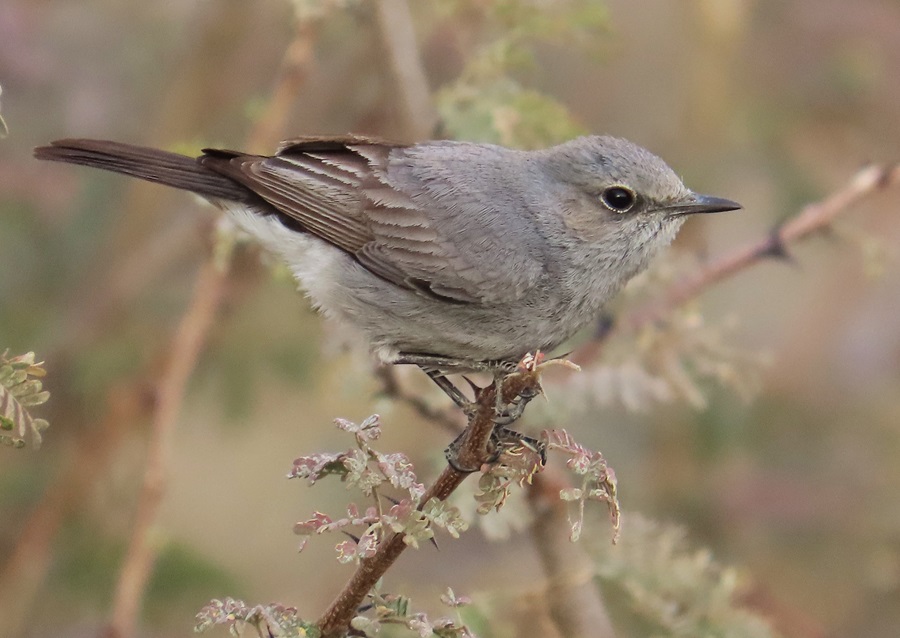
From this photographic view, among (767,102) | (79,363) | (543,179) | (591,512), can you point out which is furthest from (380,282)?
(767,102)

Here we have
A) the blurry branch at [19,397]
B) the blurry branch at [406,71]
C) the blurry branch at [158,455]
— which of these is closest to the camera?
the blurry branch at [19,397]

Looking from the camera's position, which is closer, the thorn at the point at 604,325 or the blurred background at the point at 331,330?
the thorn at the point at 604,325

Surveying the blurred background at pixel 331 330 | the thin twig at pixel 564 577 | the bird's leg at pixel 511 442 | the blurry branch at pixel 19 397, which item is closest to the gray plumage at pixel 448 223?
the blurred background at pixel 331 330

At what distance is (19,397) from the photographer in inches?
63.0

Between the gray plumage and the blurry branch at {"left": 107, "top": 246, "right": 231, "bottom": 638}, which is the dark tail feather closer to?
the gray plumage

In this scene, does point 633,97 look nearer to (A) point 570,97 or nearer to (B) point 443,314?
(A) point 570,97

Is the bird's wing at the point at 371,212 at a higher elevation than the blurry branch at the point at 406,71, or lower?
lower

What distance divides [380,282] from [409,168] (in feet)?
1.30

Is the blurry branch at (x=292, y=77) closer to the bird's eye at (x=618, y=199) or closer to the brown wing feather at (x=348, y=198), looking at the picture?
the brown wing feather at (x=348, y=198)

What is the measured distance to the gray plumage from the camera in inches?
129

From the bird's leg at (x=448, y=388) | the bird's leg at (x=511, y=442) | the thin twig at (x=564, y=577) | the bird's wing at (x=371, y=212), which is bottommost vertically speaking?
the bird's leg at (x=511, y=442)

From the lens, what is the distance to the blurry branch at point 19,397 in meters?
1.56

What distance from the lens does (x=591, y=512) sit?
3500 mm

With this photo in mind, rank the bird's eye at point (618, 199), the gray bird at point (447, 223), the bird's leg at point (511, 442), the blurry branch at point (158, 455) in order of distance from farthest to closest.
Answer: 1. the bird's eye at point (618, 199)
2. the gray bird at point (447, 223)
3. the blurry branch at point (158, 455)
4. the bird's leg at point (511, 442)
